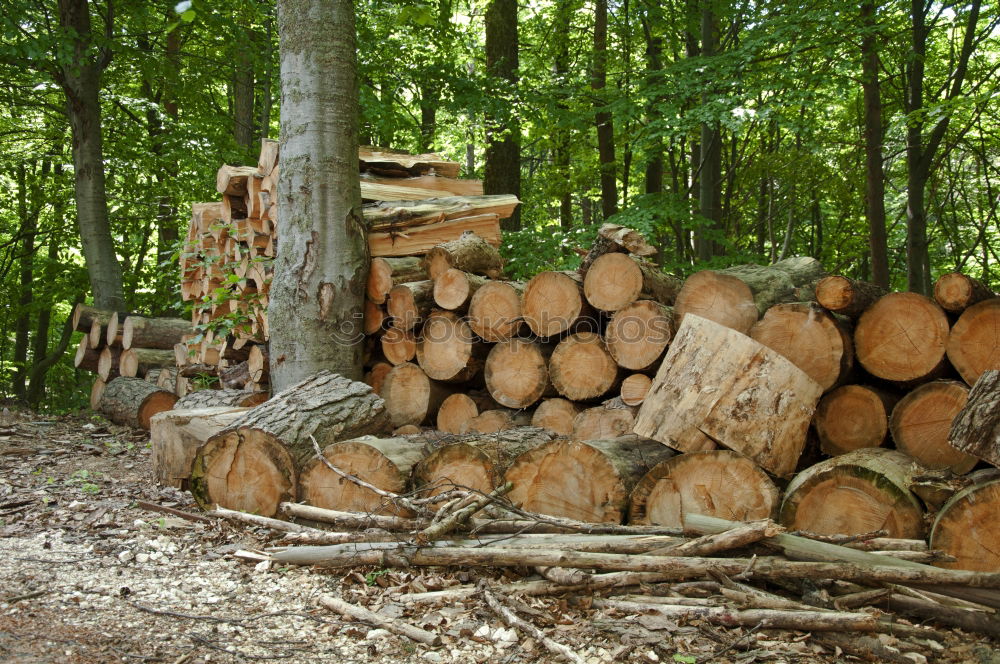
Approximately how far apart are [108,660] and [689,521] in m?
2.16

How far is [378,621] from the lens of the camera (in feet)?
8.81

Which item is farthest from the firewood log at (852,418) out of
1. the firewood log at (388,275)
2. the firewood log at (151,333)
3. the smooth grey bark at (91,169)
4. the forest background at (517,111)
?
the smooth grey bark at (91,169)

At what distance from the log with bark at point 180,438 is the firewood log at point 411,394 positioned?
1.08m

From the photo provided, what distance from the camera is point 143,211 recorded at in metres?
11.2

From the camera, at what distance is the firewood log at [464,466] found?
3744mm

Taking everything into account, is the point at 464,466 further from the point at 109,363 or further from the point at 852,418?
the point at 109,363

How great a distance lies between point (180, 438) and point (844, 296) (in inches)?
157

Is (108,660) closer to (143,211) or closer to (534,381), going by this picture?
(534,381)

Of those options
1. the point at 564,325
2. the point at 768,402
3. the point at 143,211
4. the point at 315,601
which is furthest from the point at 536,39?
the point at 315,601

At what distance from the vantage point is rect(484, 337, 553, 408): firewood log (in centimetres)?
481

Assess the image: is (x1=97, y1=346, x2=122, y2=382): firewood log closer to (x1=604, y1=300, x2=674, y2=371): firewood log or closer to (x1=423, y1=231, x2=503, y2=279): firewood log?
(x1=423, y1=231, x2=503, y2=279): firewood log

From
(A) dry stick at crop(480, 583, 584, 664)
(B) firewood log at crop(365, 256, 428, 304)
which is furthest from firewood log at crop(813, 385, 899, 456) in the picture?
(B) firewood log at crop(365, 256, 428, 304)

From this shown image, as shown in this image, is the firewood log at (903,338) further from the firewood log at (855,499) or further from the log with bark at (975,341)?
the firewood log at (855,499)

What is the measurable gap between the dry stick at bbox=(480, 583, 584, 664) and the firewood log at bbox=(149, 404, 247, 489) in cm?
242
